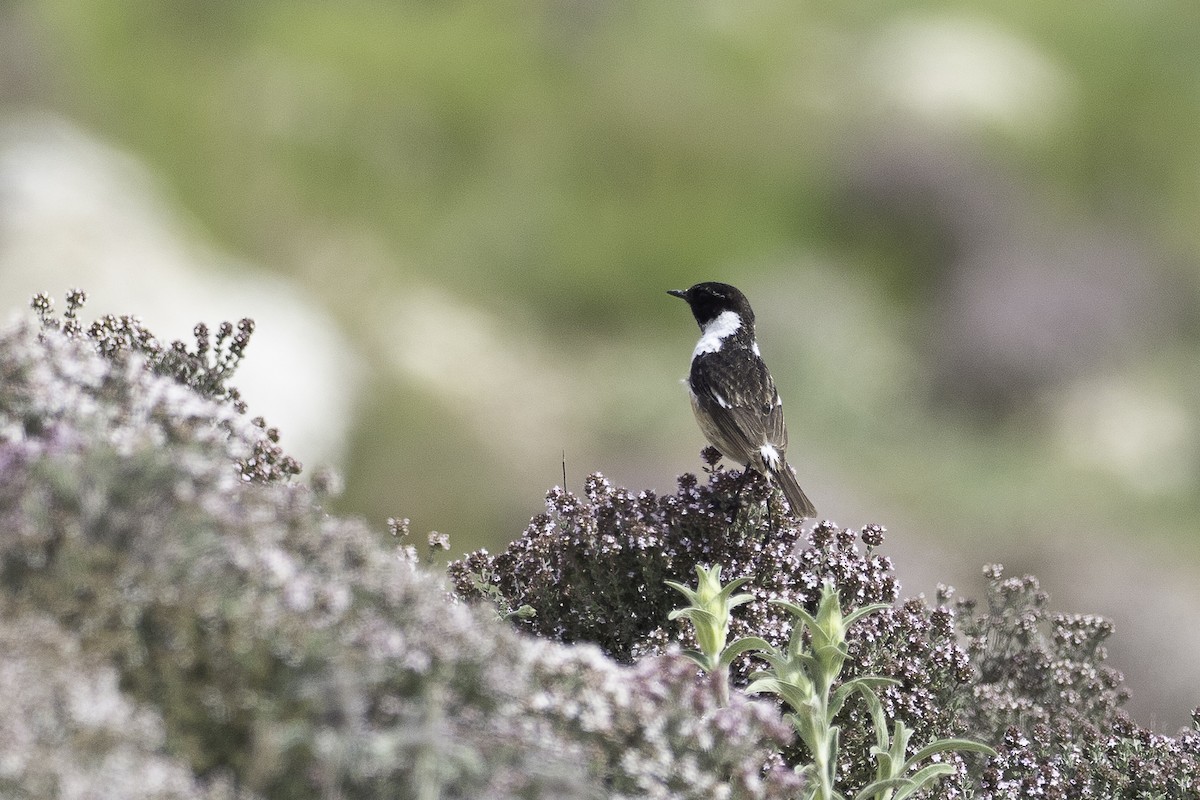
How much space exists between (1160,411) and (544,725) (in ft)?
66.1

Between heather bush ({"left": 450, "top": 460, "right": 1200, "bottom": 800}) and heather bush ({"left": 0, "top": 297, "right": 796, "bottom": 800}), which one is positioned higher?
heather bush ({"left": 450, "top": 460, "right": 1200, "bottom": 800})

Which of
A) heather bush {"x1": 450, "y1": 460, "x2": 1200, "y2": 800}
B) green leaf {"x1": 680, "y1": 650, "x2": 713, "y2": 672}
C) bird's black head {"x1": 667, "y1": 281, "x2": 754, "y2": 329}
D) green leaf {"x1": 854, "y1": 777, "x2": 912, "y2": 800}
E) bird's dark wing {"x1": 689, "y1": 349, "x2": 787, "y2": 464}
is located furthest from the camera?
bird's black head {"x1": 667, "y1": 281, "x2": 754, "y2": 329}

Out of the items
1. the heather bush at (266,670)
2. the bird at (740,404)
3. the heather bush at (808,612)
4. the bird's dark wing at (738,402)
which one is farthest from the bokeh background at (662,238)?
the heather bush at (266,670)

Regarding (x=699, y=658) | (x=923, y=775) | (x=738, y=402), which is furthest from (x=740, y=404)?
(x=923, y=775)

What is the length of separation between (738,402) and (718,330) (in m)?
0.98

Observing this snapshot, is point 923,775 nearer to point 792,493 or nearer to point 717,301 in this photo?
point 792,493

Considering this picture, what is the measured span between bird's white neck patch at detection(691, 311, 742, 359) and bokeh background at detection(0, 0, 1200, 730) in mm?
6371

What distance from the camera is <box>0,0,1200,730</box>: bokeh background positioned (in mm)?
14977

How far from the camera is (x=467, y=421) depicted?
16234 mm

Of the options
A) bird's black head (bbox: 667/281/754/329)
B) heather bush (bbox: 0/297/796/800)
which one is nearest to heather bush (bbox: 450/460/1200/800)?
heather bush (bbox: 0/297/796/800)

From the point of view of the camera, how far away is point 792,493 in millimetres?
5949

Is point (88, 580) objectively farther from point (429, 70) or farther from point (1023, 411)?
point (429, 70)

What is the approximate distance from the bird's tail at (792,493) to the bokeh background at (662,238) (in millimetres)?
6998

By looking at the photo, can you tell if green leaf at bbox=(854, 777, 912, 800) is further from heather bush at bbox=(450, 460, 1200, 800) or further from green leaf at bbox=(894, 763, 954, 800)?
heather bush at bbox=(450, 460, 1200, 800)
